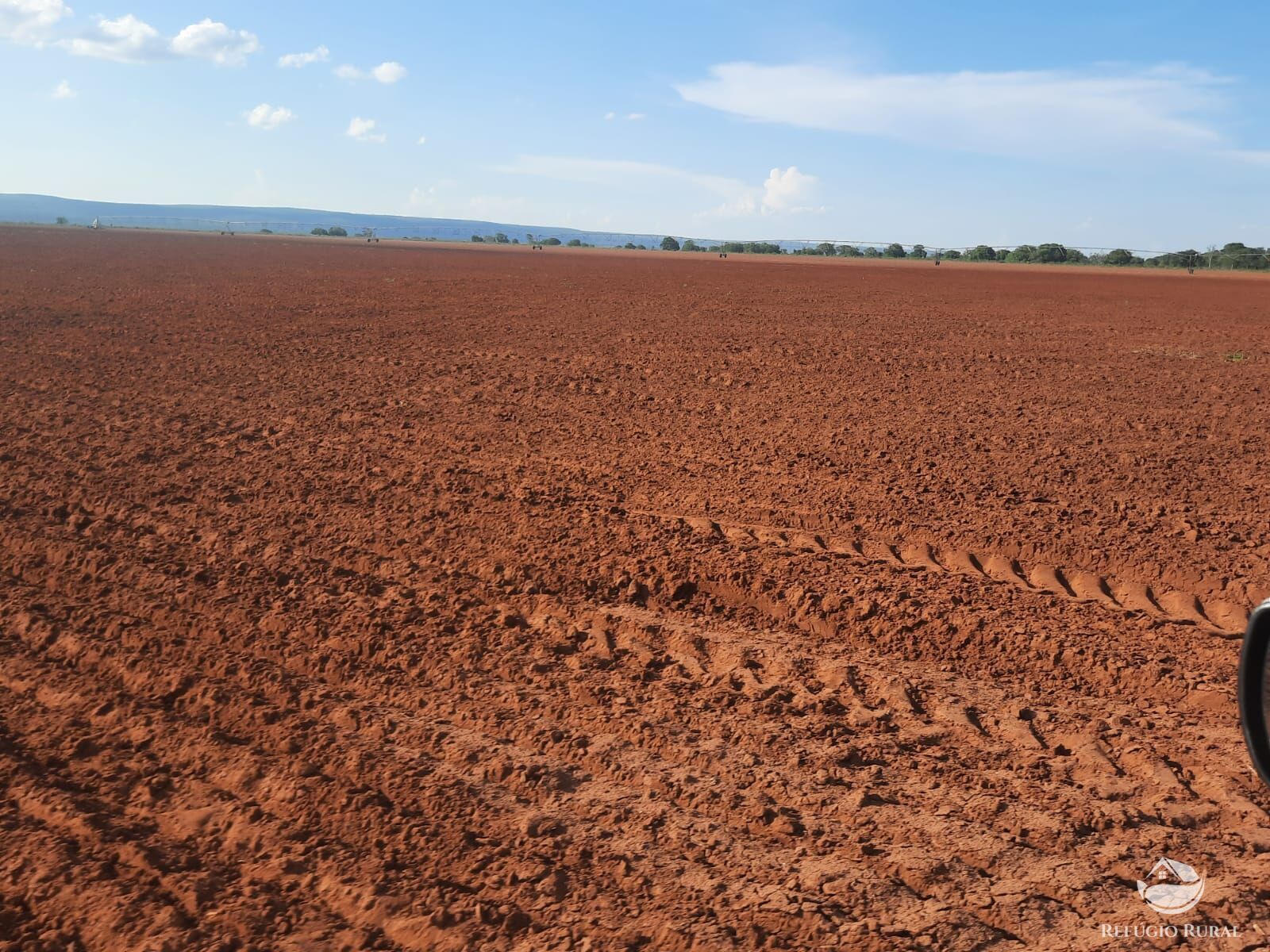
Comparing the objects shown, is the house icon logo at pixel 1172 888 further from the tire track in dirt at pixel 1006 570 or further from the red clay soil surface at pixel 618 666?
the tire track in dirt at pixel 1006 570

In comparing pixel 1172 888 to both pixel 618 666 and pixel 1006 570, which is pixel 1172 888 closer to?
pixel 618 666

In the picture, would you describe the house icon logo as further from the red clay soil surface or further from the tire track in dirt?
the tire track in dirt

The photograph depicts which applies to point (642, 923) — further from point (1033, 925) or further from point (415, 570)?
point (415, 570)

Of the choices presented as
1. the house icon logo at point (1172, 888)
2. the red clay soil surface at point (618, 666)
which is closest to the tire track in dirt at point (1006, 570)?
the red clay soil surface at point (618, 666)

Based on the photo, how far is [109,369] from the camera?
45.4ft

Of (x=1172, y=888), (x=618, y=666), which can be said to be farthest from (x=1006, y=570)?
(x=1172, y=888)

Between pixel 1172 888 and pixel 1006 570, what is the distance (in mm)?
3483

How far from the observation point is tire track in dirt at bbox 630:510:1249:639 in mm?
6250

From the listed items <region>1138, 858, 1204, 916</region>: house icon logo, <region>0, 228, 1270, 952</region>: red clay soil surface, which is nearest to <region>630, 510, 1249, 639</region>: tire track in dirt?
<region>0, 228, 1270, 952</region>: red clay soil surface

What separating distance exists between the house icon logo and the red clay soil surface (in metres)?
0.07

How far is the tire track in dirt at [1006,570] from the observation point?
625 centimetres

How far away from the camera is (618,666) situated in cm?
539

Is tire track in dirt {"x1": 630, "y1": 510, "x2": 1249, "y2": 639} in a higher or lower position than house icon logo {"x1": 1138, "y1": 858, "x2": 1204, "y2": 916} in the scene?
higher

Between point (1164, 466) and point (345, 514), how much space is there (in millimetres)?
7618
